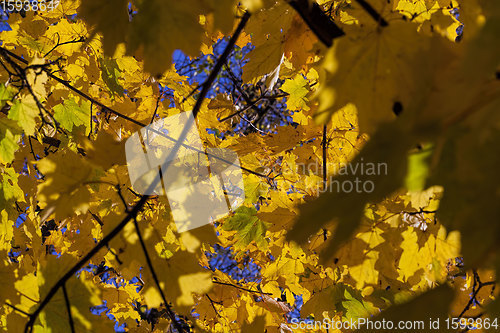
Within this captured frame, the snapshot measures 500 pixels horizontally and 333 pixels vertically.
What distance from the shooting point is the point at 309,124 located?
7.80 ft

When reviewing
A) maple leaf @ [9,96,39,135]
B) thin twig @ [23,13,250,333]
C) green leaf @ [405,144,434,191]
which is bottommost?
green leaf @ [405,144,434,191]

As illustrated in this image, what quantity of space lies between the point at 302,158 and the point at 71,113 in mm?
1496

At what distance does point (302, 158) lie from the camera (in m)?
2.46

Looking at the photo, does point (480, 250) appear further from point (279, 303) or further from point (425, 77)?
point (279, 303)

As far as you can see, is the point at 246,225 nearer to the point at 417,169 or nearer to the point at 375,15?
the point at 375,15

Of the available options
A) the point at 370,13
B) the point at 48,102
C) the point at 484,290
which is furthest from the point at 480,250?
the point at 48,102

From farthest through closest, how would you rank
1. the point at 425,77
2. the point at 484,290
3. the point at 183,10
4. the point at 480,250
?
the point at 484,290
the point at 183,10
the point at 425,77
the point at 480,250

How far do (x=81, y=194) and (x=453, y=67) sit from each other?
3.23 feet

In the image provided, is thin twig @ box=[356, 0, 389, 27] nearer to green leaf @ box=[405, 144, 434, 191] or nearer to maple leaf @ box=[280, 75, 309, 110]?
green leaf @ box=[405, 144, 434, 191]

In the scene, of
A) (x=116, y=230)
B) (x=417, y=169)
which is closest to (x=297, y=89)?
(x=116, y=230)

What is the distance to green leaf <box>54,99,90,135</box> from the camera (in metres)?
2.34

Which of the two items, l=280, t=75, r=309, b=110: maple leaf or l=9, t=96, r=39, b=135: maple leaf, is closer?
l=9, t=96, r=39, b=135: maple leaf

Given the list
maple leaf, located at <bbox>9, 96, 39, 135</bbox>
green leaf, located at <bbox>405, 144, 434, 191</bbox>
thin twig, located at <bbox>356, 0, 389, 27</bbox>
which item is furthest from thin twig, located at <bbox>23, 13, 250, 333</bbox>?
maple leaf, located at <bbox>9, 96, 39, 135</bbox>

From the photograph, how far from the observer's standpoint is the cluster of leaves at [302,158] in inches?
20.6
